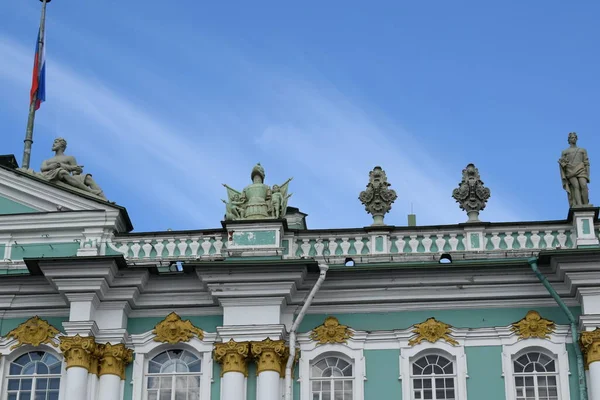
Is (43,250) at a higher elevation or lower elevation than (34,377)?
higher

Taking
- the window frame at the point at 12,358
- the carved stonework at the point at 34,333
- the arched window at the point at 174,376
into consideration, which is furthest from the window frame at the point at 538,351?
the carved stonework at the point at 34,333

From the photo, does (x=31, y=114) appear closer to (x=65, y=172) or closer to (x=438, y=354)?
(x=65, y=172)

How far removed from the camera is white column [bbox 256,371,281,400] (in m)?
25.4

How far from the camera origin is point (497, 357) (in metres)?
25.8

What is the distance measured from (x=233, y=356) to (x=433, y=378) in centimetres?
377

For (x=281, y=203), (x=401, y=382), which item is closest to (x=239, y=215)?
(x=281, y=203)

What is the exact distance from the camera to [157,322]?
1050 inches

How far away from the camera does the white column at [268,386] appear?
999 inches

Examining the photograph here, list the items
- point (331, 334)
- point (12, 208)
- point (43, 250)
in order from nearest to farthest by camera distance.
→ point (331, 334), point (43, 250), point (12, 208)

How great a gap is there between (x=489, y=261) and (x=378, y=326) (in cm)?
245

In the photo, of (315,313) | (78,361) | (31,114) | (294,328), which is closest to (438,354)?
(315,313)

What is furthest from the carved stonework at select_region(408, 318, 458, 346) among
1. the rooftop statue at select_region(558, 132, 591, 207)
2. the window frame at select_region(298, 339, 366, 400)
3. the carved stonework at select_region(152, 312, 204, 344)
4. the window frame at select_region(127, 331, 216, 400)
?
the carved stonework at select_region(152, 312, 204, 344)

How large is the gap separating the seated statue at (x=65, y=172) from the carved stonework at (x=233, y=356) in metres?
4.71

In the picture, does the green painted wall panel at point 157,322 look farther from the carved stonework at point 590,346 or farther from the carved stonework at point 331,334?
the carved stonework at point 590,346
